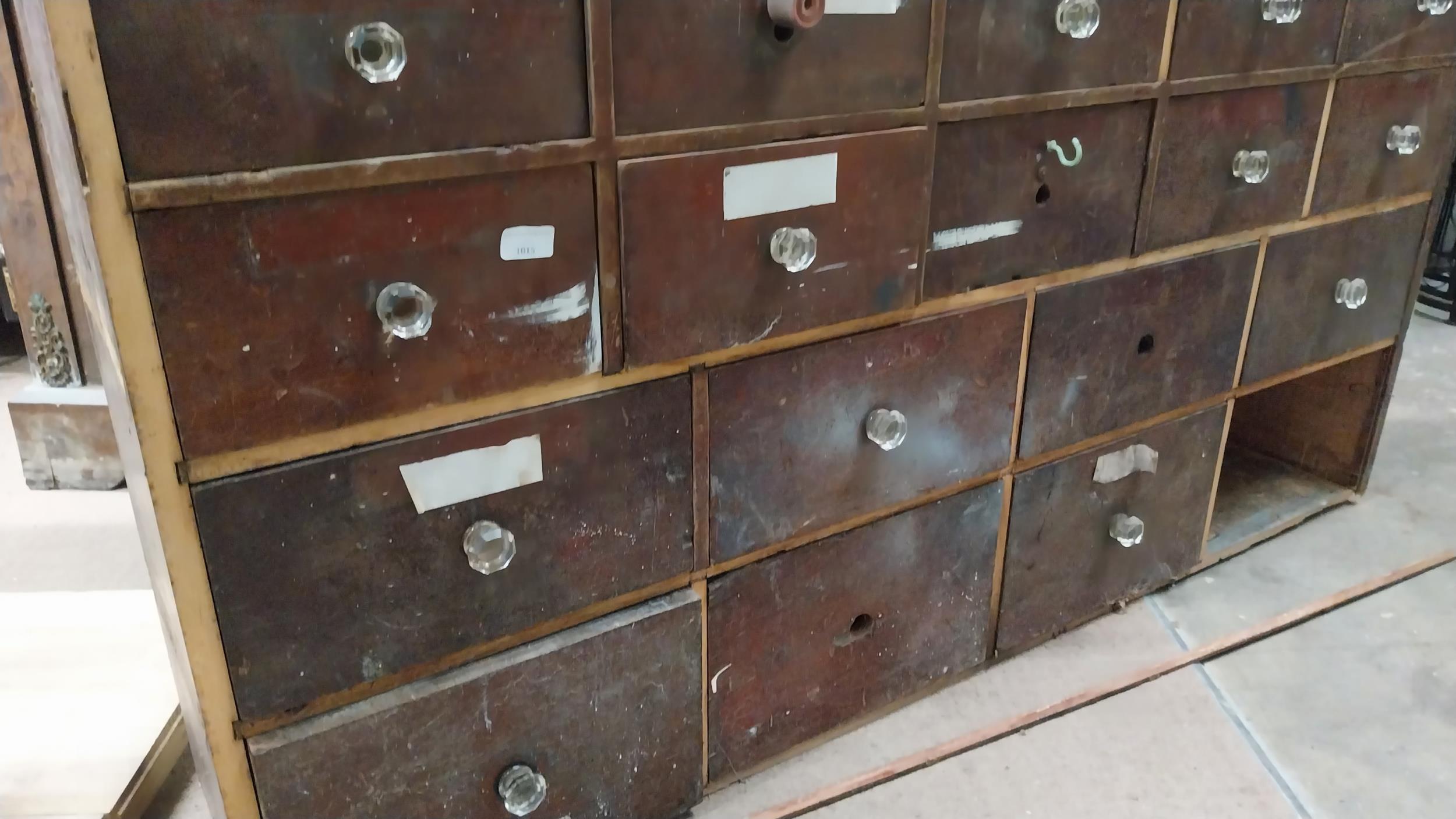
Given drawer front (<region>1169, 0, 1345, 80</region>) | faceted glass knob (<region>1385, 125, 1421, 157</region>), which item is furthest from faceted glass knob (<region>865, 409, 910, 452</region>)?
faceted glass knob (<region>1385, 125, 1421, 157</region>)

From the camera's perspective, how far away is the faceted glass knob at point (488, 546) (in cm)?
88

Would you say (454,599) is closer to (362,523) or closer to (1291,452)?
(362,523)

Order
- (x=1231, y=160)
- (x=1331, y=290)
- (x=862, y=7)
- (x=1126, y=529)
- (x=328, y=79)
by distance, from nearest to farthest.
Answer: (x=328, y=79) → (x=862, y=7) → (x=1231, y=160) → (x=1126, y=529) → (x=1331, y=290)

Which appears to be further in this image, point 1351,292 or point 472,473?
point 1351,292

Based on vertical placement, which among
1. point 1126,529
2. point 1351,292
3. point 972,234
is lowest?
point 1126,529

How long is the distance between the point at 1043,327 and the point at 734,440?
0.46m

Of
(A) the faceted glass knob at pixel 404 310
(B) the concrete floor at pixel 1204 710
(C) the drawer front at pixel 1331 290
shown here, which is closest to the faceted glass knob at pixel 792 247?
(A) the faceted glass knob at pixel 404 310

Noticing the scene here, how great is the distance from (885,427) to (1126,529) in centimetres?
53

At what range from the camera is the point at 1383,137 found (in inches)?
59.5

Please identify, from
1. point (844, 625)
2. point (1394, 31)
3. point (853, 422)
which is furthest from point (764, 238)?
point (1394, 31)

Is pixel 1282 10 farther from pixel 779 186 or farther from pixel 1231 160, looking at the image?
pixel 779 186

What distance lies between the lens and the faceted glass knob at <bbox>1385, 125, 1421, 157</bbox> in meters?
1.52

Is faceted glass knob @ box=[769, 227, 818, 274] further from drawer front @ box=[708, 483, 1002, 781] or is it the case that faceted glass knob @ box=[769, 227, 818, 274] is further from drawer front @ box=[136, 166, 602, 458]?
drawer front @ box=[708, 483, 1002, 781]

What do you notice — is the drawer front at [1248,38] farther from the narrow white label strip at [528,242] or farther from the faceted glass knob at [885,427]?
the narrow white label strip at [528,242]
